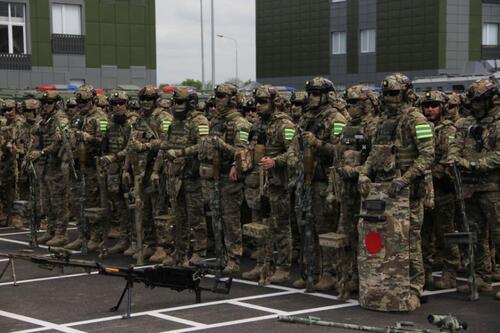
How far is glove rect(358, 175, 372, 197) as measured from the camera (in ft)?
26.6

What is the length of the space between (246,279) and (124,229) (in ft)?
9.36

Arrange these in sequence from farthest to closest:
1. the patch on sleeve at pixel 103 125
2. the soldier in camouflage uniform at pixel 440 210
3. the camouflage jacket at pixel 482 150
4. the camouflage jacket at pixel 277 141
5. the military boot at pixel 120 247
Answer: the patch on sleeve at pixel 103 125, the military boot at pixel 120 247, the camouflage jacket at pixel 277 141, the soldier in camouflage uniform at pixel 440 210, the camouflage jacket at pixel 482 150

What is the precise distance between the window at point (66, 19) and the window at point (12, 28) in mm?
1338

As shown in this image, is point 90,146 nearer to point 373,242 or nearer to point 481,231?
point 373,242

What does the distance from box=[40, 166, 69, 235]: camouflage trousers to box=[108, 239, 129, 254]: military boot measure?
4.00 feet

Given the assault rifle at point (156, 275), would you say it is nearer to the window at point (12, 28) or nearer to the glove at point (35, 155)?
the glove at point (35, 155)

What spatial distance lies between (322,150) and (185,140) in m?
2.36

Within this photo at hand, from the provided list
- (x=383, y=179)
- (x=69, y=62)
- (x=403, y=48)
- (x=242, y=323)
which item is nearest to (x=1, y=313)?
(x=242, y=323)

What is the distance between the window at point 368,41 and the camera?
147 feet

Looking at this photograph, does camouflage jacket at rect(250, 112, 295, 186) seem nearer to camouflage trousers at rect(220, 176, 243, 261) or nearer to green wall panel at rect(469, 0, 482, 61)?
camouflage trousers at rect(220, 176, 243, 261)

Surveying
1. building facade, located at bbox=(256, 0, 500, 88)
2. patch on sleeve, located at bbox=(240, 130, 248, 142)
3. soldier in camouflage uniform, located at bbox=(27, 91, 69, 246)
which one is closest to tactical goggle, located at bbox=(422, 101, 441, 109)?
patch on sleeve, located at bbox=(240, 130, 248, 142)

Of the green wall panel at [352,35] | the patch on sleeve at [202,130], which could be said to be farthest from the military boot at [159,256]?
the green wall panel at [352,35]

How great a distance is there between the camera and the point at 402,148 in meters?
8.23

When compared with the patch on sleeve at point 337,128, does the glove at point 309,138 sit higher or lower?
lower
